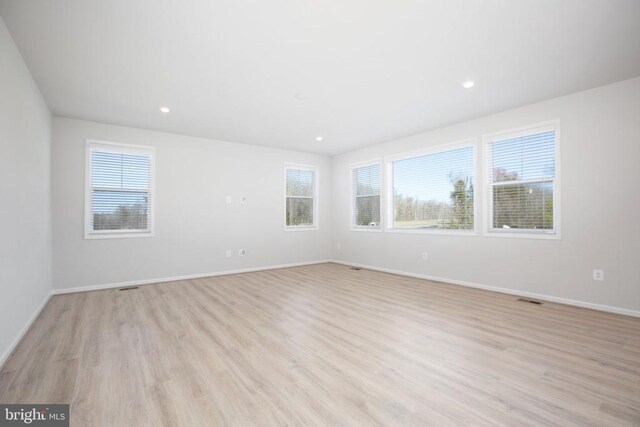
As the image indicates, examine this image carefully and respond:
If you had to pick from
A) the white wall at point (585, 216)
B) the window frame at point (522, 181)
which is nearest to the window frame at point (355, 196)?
the white wall at point (585, 216)

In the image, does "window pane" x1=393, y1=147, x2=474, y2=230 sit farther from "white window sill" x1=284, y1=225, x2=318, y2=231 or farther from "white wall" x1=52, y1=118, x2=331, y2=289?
"white wall" x1=52, y1=118, x2=331, y2=289

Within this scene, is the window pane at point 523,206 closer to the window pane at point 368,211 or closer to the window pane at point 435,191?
the window pane at point 435,191

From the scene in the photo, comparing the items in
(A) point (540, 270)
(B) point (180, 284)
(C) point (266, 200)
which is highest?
(C) point (266, 200)

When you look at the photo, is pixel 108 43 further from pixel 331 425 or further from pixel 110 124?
pixel 331 425

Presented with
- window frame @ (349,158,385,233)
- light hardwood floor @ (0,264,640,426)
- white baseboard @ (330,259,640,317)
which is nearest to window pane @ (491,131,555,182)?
white baseboard @ (330,259,640,317)

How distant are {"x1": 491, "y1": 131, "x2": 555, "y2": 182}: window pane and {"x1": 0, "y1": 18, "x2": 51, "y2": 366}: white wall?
552 cm

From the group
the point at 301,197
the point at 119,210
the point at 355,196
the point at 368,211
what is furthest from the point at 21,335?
the point at 355,196

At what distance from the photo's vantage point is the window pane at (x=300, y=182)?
670 centimetres

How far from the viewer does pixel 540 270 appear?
388 cm

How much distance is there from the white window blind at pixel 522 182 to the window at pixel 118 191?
218 inches

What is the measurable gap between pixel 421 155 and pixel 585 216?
2.52m

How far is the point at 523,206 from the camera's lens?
412cm

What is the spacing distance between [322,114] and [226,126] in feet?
5.49

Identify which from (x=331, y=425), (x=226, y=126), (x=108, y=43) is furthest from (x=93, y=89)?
(x=331, y=425)
